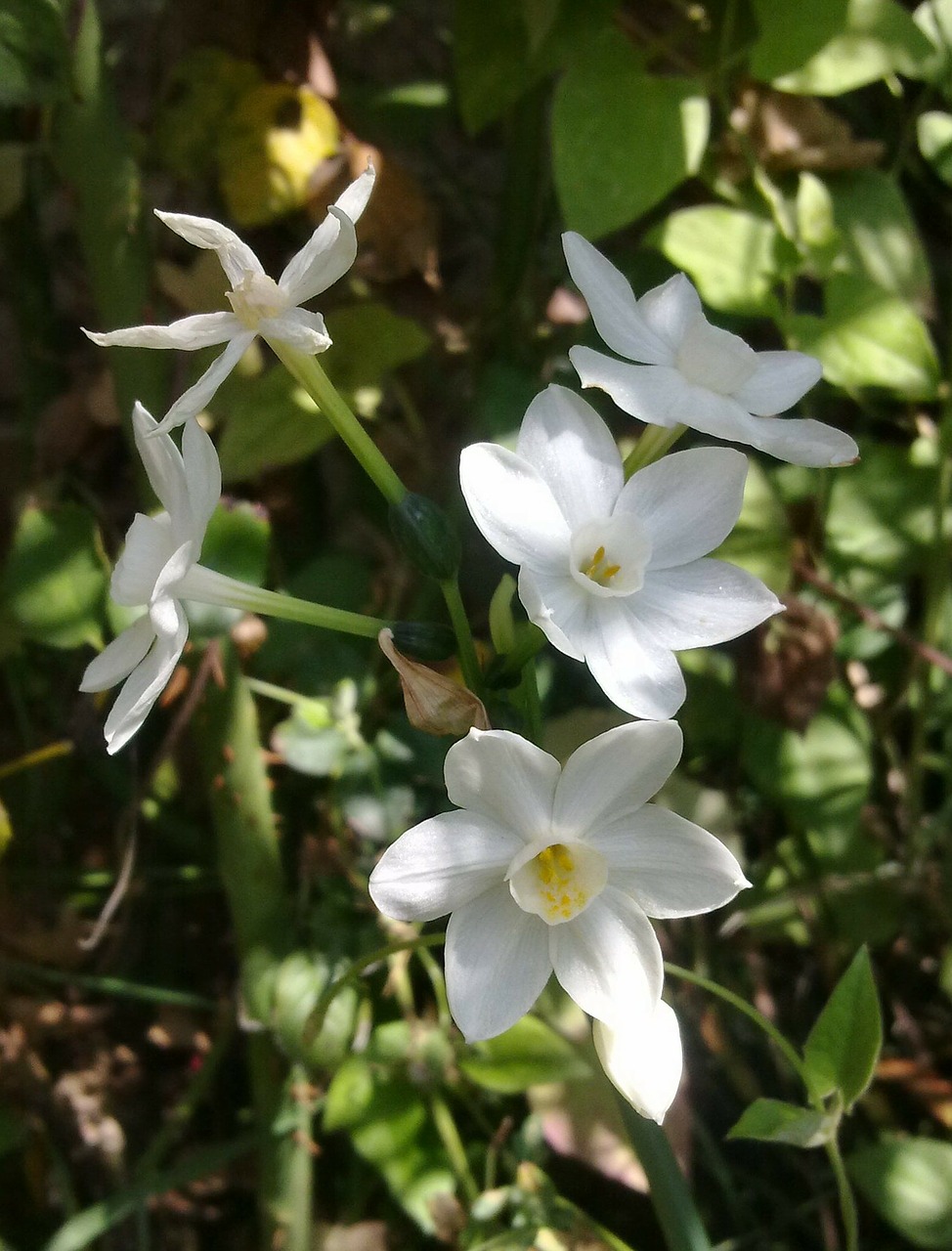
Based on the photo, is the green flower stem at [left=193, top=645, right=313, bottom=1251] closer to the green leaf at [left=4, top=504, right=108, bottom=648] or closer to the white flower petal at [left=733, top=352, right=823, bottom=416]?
the green leaf at [left=4, top=504, right=108, bottom=648]

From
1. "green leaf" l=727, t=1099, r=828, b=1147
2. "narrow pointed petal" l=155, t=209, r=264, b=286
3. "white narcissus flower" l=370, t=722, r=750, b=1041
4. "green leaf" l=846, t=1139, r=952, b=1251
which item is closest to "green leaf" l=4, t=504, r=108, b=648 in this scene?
"narrow pointed petal" l=155, t=209, r=264, b=286

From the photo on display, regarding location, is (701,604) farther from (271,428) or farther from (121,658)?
(271,428)

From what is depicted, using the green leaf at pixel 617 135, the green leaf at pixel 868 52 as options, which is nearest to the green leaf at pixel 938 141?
the green leaf at pixel 868 52

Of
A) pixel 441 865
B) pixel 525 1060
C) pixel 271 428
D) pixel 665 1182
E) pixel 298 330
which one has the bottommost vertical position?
pixel 525 1060

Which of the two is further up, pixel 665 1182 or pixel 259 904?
pixel 665 1182

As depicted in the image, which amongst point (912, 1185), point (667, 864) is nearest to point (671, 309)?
point (667, 864)

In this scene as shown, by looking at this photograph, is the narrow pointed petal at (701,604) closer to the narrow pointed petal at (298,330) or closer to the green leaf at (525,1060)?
the narrow pointed petal at (298,330)
